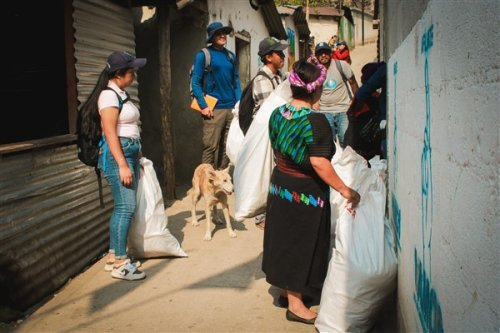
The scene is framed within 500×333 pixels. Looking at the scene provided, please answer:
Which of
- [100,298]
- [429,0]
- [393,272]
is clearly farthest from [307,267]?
[429,0]

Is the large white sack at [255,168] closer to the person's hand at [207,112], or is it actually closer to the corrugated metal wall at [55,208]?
the corrugated metal wall at [55,208]

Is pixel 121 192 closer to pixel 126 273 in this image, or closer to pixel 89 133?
pixel 89 133

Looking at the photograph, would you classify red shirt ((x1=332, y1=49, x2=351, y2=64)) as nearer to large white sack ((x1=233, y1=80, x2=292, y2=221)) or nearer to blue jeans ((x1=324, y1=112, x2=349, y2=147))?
blue jeans ((x1=324, y1=112, x2=349, y2=147))

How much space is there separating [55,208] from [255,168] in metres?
1.74

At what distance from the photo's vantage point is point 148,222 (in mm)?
4645

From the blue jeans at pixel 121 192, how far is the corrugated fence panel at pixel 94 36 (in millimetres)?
1217

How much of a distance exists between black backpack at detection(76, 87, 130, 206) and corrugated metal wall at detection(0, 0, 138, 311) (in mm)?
451

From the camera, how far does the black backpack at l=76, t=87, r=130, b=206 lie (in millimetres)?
4152

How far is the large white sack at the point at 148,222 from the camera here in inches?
182

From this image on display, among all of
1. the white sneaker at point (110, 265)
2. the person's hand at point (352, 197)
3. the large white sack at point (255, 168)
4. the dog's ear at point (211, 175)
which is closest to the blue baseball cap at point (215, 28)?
the dog's ear at point (211, 175)

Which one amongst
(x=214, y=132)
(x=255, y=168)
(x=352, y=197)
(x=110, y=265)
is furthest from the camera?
(x=214, y=132)

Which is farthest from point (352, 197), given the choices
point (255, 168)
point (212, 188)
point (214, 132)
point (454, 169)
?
point (214, 132)

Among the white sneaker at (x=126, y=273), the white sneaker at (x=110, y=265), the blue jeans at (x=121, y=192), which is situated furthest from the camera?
the white sneaker at (x=110, y=265)

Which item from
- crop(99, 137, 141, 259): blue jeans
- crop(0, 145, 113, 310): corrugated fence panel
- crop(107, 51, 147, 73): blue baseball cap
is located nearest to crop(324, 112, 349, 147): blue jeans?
crop(0, 145, 113, 310): corrugated fence panel
